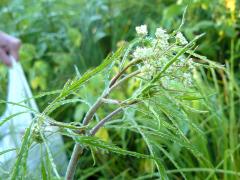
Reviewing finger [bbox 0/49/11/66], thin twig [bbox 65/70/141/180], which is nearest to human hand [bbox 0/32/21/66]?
finger [bbox 0/49/11/66]

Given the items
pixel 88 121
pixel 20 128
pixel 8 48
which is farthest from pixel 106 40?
pixel 88 121

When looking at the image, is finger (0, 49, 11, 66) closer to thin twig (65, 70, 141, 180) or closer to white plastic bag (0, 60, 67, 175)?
white plastic bag (0, 60, 67, 175)

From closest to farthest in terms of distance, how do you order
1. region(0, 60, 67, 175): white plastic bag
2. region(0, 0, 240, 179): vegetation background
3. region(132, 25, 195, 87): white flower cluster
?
region(132, 25, 195, 87): white flower cluster, region(0, 60, 67, 175): white plastic bag, region(0, 0, 240, 179): vegetation background

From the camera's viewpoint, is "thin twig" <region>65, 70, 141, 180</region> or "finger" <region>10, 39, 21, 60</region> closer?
"thin twig" <region>65, 70, 141, 180</region>

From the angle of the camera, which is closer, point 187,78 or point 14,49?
point 187,78

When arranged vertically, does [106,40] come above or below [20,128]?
above

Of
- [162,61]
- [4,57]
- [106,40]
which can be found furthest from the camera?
[106,40]

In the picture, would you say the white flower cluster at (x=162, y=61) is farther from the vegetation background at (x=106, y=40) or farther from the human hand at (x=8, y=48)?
the human hand at (x=8, y=48)

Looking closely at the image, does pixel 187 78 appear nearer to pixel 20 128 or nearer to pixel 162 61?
pixel 162 61

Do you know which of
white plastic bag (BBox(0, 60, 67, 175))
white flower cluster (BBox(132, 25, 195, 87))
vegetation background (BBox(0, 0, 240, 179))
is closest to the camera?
white flower cluster (BBox(132, 25, 195, 87))

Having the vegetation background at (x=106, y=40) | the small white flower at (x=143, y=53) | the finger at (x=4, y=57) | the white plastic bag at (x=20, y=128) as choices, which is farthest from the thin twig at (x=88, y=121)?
the finger at (x=4, y=57)
